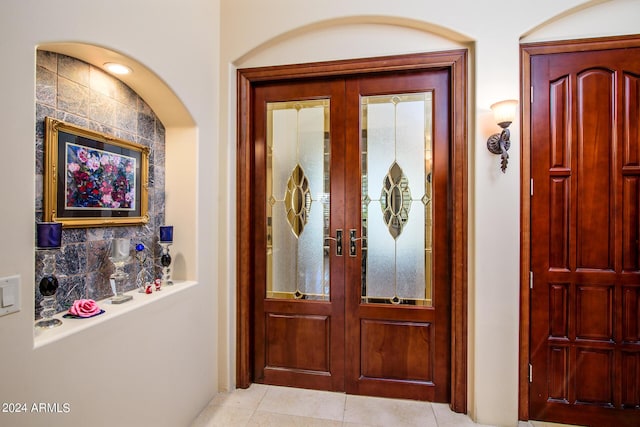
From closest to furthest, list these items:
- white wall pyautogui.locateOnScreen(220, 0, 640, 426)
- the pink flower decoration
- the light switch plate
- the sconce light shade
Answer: the light switch plate
the pink flower decoration
the sconce light shade
white wall pyautogui.locateOnScreen(220, 0, 640, 426)

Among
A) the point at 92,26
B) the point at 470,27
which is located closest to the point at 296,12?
the point at 470,27

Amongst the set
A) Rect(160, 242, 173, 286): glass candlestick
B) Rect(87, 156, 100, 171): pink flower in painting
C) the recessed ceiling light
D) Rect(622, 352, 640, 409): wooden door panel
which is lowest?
Rect(622, 352, 640, 409): wooden door panel

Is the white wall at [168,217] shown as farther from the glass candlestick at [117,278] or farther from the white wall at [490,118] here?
the white wall at [490,118]

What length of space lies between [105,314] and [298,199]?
1379mm

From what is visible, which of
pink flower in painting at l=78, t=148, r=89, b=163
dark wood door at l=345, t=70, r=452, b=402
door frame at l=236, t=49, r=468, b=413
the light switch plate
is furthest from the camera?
dark wood door at l=345, t=70, r=452, b=402

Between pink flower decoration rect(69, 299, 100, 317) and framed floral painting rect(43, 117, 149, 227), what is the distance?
1.25 feet

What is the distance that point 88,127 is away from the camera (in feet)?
4.90

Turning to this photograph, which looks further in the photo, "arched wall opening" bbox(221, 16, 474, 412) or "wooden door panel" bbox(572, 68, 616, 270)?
"arched wall opening" bbox(221, 16, 474, 412)

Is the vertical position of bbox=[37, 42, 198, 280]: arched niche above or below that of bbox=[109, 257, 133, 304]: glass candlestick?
above

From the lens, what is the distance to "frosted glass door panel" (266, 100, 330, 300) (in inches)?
88.5

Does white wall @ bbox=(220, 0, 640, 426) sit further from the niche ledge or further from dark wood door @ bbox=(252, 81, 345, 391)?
the niche ledge

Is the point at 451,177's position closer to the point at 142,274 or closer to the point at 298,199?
the point at 298,199

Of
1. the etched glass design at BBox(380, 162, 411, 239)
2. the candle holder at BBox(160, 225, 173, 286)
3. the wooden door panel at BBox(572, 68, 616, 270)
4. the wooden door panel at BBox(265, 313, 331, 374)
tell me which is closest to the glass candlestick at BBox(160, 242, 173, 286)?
the candle holder at BBox(160, 225, 173, 286)

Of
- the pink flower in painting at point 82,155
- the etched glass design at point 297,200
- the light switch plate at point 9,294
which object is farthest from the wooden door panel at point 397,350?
the pink flower in painting at point 82,155
